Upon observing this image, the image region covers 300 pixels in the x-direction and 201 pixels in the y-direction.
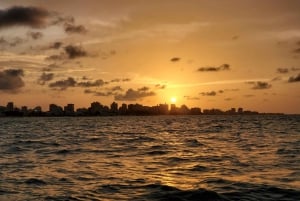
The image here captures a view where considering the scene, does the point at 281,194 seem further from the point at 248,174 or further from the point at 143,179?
the point at 143,179

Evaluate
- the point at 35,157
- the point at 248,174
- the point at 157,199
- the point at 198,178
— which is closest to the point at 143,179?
the point at 198,178

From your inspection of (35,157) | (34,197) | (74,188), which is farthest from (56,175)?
(35,157)

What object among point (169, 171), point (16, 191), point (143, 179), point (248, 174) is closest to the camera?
point (16, 191)

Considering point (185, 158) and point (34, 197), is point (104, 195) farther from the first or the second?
point (185, 158)

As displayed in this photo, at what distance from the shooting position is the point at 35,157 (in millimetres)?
35000

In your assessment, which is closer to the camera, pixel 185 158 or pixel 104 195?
pixel 104 195

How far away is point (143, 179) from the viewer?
23.3 metres

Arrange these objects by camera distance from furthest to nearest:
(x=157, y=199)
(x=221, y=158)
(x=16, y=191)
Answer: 1. (x=221, y=158)
2. (x=16, y=191)
3. (x=157, y=199)

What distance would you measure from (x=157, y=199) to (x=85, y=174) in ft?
25.3

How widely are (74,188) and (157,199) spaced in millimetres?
4669

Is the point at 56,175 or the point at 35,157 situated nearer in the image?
the point at 56,175

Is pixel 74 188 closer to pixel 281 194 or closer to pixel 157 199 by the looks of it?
pixel 157 199

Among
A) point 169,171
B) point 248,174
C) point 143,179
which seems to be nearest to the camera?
point 143,179

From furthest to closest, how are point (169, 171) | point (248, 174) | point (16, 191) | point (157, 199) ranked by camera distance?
point (169, 171), point (248, 174), point (16, 191), point (157, 199)
